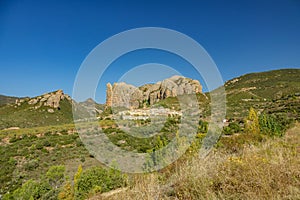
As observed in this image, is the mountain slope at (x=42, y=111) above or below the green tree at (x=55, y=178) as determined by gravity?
above

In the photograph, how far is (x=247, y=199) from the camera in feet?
6.85

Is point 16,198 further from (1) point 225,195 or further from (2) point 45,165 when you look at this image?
(1) point 225,195

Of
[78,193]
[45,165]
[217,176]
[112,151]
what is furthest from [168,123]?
[217,176]

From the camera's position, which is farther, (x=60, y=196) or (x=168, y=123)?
(x=168, y=123)

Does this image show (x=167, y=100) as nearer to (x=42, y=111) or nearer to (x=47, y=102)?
(x=42, y=111)

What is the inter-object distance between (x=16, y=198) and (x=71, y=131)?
62.9 feet

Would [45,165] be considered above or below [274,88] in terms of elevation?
below

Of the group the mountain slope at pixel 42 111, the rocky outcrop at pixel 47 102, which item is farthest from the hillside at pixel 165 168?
the rocky outcrop at pixel 47 102

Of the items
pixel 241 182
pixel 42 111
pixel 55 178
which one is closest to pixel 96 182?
pixel 55 178

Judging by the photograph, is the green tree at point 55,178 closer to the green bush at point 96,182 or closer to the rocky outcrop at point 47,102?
the green bush at point 96,182

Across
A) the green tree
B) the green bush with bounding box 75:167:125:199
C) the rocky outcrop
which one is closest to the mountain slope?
the rocky outcrop

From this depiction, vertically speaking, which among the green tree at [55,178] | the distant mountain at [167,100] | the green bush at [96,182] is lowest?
the green tree at [55,178]

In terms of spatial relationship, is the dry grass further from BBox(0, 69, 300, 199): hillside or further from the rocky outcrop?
the rocky outcrop

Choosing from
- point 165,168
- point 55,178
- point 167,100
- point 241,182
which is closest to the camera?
point 241,182
